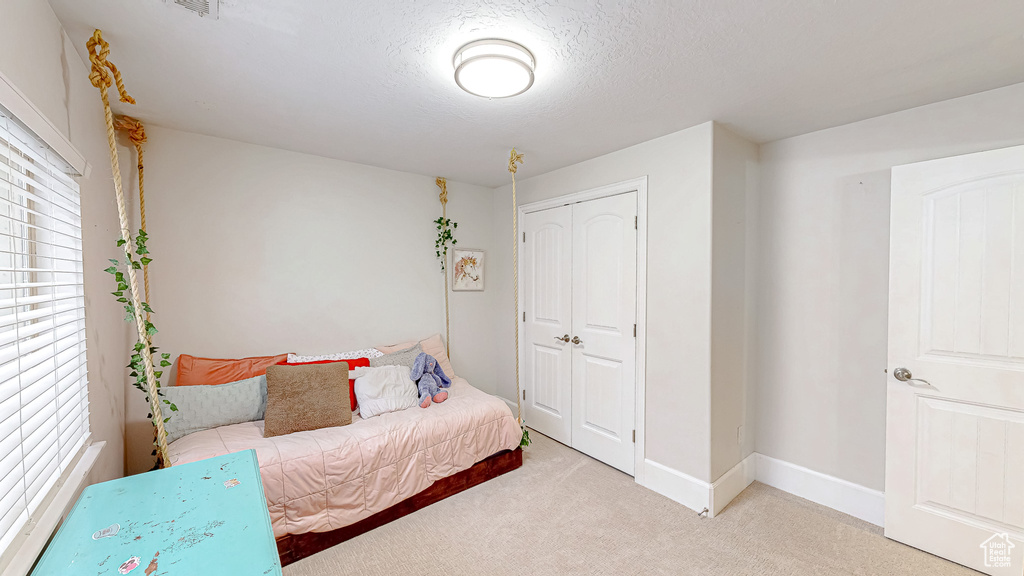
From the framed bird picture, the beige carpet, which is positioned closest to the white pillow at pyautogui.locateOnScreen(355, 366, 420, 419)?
the beige carpet

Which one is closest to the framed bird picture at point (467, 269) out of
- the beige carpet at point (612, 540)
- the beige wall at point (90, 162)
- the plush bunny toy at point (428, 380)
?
the plush bunny toy at point (428, 380)

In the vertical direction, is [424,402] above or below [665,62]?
below

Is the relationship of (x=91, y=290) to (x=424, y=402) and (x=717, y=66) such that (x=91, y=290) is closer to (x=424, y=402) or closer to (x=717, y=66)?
(x=424, y=402)

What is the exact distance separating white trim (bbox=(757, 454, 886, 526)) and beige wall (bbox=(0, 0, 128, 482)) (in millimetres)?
3731

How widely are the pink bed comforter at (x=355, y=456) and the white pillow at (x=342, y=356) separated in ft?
1.77

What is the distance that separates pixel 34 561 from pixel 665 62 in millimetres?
2672

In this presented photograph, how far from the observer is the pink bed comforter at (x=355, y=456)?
202cm

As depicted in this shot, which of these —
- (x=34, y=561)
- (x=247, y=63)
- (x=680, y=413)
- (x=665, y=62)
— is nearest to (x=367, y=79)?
(x=247, y=63)

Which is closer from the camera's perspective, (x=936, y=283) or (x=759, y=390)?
(x=936, y=283)

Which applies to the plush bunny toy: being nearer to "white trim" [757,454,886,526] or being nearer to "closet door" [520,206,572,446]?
"closet door" [520,206,572,446]

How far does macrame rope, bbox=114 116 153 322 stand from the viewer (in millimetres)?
2287

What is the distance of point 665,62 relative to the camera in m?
1.72

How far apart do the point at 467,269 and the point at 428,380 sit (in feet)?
4.24

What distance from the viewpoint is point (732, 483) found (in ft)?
8.38
